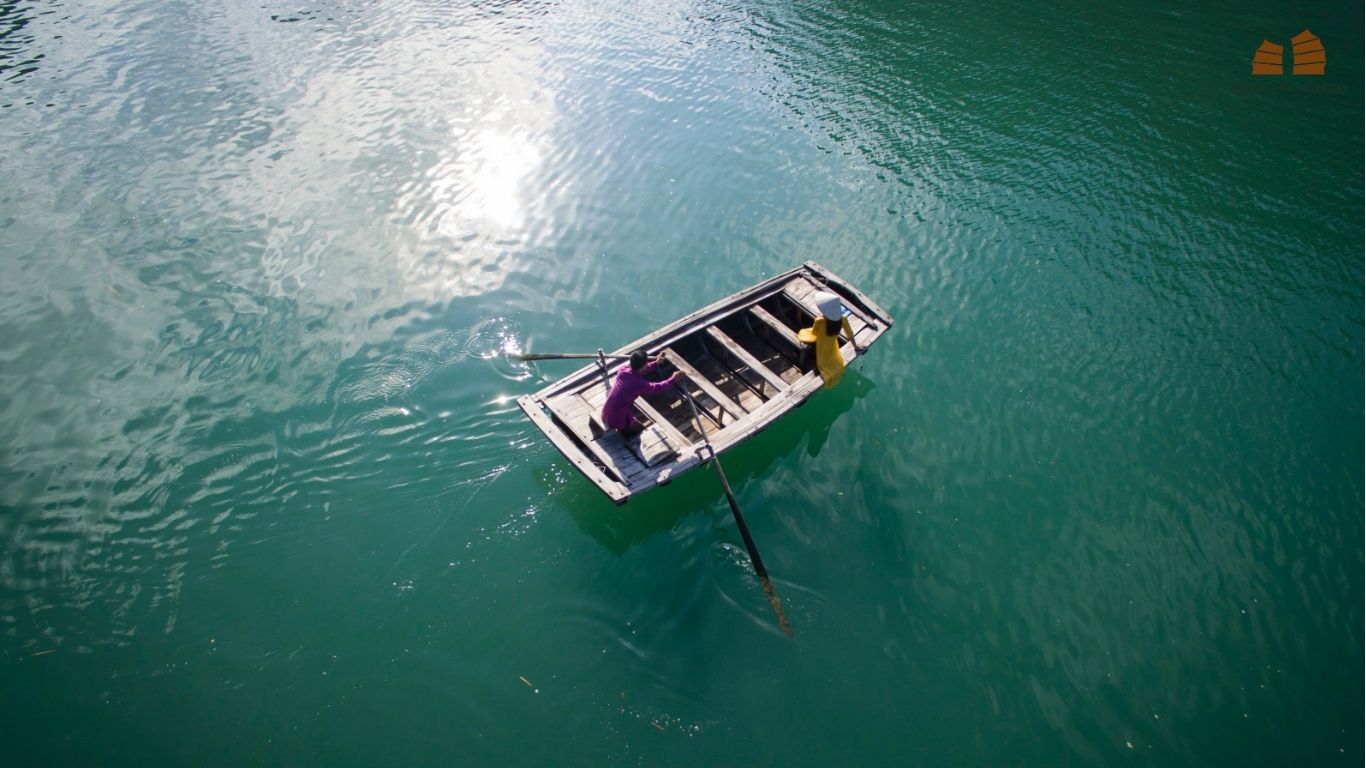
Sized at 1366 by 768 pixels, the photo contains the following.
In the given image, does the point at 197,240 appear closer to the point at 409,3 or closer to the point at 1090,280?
the point at 409,3

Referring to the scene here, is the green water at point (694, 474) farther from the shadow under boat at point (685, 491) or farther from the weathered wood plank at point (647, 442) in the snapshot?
the weathered wood plank at point (647, 442)

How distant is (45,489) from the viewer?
448 inches

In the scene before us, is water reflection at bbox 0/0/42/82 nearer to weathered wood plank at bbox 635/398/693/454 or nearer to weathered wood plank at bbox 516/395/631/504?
weathered wood plank at bbox 516/395/631/504

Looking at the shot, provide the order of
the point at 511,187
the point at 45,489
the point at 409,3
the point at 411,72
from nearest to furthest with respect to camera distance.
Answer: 1. the point at 45,489
2. the point at 511,187
3. the point at 411,72
4. the point at 409,3

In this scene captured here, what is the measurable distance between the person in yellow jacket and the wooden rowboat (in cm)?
25

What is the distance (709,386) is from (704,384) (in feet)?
0.37

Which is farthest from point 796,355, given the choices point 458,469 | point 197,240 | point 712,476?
point 197,240

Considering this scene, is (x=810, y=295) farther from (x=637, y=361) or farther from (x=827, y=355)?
(x=637, y=361)

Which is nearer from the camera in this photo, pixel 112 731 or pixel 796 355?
pixel 112 731

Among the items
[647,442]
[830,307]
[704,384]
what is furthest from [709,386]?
[830,307]

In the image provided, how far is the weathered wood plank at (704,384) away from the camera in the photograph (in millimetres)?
11102

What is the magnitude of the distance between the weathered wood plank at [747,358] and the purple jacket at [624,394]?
→ 85.4 inches

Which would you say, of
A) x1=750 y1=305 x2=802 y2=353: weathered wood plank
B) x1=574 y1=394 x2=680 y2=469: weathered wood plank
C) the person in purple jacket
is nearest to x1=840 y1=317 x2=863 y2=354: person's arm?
x1=750 y1=305 x2=802 y2=353: weathered wood plank

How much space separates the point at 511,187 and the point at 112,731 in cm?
1494
